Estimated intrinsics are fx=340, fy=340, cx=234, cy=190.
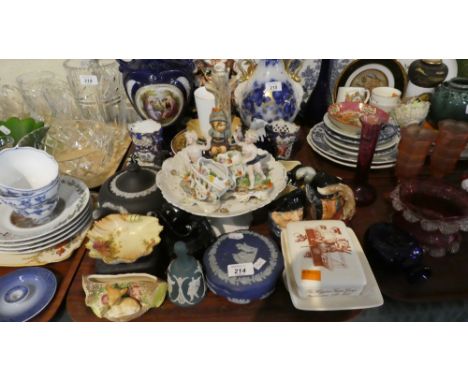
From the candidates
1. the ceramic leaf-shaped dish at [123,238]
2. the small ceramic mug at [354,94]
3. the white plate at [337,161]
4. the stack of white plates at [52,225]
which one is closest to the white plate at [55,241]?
the stack of white plates at [52,225]

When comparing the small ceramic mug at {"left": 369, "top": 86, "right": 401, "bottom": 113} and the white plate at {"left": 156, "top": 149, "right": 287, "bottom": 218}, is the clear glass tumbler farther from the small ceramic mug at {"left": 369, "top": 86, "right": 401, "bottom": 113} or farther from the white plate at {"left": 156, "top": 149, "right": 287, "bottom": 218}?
the small ceramic mug at {"left": 369, "top": 86, "right": 401, "bottom": 113}

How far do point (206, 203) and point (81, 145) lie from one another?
78 centimetres

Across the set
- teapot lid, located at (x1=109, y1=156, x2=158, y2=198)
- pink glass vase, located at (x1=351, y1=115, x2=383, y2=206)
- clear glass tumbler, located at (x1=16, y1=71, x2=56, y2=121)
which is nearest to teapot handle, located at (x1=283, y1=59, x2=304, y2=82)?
pink glass vase, located at (x1=351, y1=115, x2=383, y2=206)

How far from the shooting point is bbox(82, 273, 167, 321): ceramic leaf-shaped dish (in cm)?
85

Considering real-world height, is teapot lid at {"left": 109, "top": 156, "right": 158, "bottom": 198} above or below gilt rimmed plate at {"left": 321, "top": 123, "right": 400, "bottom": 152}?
above

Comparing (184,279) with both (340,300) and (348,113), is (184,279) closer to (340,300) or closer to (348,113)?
(340,300)

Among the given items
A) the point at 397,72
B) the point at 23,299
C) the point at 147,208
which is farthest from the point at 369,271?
the point at 397,72

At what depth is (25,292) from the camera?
913 millimetres

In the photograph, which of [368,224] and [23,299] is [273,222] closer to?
[368,224]

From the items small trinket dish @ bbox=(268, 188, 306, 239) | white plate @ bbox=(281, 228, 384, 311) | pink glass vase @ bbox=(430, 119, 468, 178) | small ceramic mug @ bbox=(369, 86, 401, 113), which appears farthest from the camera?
small ceramic mug @ bbox=(369, 86, 401, 113)

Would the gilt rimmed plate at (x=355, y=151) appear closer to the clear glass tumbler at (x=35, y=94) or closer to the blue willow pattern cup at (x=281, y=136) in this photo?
the blue willow pattern cup at (x=281, y=136)

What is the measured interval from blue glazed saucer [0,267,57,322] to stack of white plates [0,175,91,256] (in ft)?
0.22

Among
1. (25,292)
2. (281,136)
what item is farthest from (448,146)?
(25,292)

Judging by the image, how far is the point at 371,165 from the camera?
129cm
